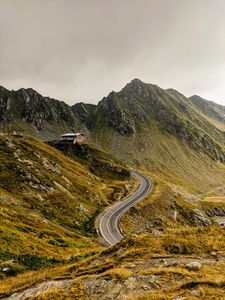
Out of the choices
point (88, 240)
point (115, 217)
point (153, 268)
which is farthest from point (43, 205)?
point (153, 268)

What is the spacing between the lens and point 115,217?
350 feet

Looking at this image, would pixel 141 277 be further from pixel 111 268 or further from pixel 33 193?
pixel 33 193

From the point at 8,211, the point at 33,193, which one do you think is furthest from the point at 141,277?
the point at 33,193

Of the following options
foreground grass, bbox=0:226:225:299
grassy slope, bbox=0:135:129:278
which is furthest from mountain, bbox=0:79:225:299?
grassy slope, bbox=0:135:129:278

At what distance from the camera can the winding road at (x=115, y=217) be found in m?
88.7

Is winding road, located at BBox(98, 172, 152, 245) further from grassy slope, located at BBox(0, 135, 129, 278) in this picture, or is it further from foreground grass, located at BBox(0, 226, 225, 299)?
foreground grass, located at BBox(0, 226, 225, 299)

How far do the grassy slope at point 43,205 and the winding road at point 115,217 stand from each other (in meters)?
3.61

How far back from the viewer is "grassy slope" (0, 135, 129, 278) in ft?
160

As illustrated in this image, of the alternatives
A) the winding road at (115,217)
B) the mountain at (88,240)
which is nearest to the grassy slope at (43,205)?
the mountain at (88,240)

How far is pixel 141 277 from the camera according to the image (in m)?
23.2

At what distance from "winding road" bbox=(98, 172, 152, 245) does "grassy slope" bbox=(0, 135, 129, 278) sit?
11.9 feet

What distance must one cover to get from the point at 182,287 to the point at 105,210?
3711 inches

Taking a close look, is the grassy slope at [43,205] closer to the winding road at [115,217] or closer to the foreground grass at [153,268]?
the winding road at [115,217]

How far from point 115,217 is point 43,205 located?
81.8 feet
